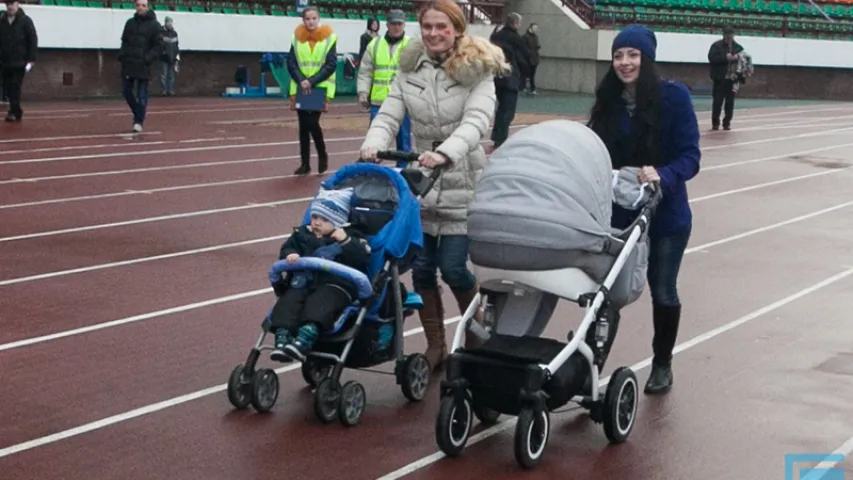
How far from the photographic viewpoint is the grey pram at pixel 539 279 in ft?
21.6

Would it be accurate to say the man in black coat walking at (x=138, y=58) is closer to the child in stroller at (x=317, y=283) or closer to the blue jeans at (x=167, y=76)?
the blue jeans at (x=167, y=76)

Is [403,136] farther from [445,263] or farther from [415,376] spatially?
[415,376]

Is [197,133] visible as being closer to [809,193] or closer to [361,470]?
[809,193]

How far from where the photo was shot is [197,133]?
2328cm

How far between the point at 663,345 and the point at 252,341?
2.53 metres

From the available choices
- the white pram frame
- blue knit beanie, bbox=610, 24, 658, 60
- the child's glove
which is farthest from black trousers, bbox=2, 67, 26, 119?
the white pram frame

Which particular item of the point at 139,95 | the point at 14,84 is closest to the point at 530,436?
the point at 139,95

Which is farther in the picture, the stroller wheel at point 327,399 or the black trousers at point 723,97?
the black trousers at point 723,97

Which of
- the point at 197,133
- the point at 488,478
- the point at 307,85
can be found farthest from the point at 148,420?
the point at 197,133

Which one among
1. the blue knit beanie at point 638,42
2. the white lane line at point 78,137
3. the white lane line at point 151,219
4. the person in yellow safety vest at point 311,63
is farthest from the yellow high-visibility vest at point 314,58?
the blue knit beanie at point 638,42

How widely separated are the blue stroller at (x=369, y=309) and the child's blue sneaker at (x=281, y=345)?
94 millimetres

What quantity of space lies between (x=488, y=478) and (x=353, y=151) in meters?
15.0

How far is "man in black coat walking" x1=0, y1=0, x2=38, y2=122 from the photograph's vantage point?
77.9ft

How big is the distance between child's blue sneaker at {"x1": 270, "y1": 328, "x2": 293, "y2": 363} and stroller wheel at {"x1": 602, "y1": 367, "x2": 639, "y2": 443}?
153 cm
